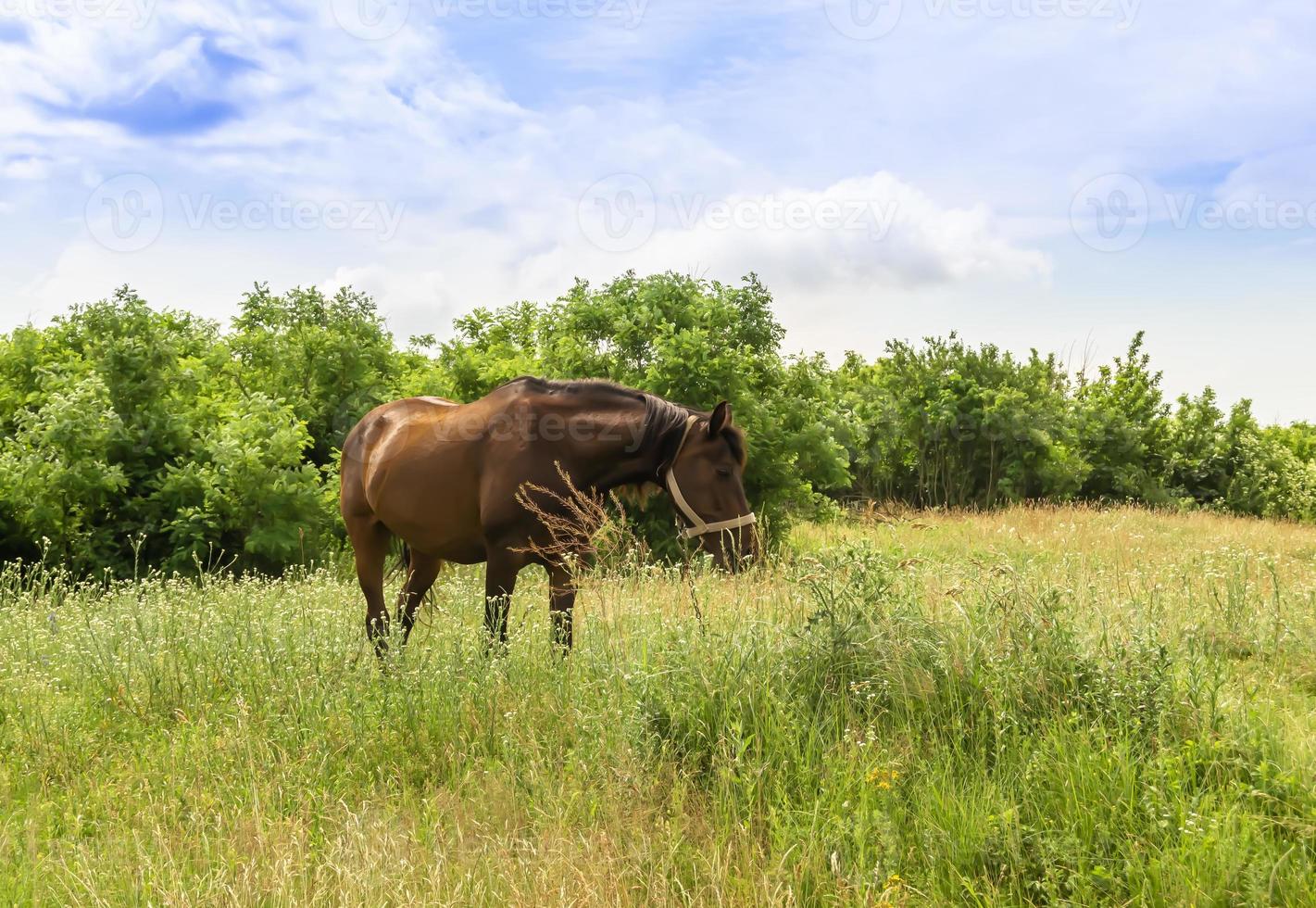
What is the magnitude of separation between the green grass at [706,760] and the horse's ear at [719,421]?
2.97ft

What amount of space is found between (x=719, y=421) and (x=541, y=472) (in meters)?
1.17

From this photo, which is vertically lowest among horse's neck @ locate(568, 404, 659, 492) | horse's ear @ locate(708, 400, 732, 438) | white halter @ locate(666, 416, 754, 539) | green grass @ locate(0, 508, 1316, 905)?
green grass @ locate(0, 508, 1316, 905)

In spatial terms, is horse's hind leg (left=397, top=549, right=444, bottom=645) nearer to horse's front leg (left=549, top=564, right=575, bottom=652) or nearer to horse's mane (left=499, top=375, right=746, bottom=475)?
horse's front leg (left=549, top=564, right=575, bottom=652)

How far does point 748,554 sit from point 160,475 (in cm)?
946

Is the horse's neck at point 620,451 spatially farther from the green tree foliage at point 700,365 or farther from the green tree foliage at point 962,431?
the green tree foliage at point 962,431

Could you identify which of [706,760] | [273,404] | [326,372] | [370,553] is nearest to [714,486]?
[706,760]

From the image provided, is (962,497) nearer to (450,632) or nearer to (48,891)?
(450,632)

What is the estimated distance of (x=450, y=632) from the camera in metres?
6.10

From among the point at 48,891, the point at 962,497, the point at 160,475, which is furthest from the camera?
the point at 962,497

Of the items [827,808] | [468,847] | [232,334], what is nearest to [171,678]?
[468,847]

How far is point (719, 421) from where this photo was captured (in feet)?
18.5

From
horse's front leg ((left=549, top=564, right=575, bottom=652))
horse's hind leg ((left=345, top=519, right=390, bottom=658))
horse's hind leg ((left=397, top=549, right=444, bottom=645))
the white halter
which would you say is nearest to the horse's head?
the white halter

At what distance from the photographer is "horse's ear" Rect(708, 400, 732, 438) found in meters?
5.60

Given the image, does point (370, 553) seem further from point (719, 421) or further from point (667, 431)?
point (719, 421)
